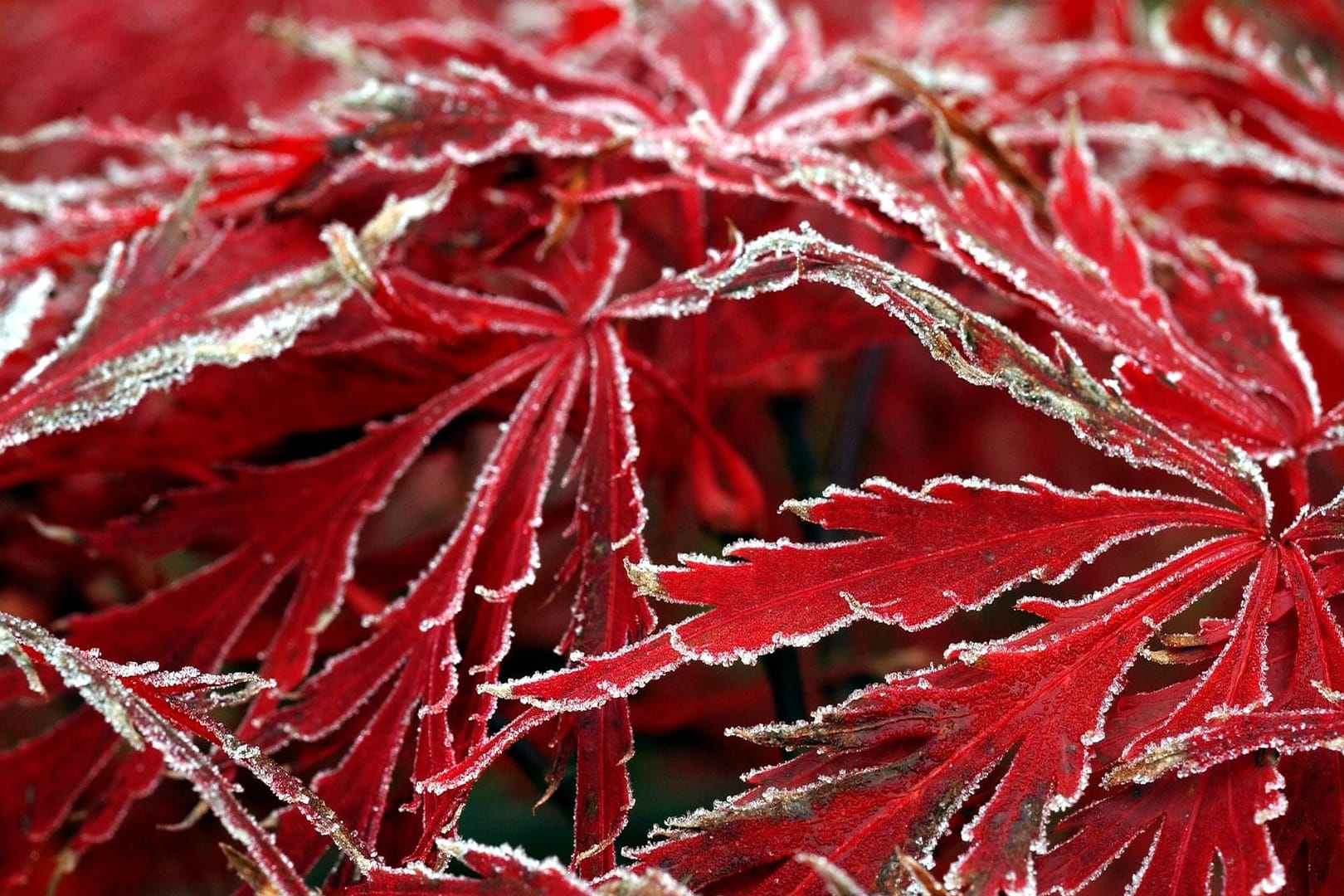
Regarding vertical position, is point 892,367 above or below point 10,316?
below

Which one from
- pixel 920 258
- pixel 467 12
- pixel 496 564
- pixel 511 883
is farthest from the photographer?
pixel 467 12

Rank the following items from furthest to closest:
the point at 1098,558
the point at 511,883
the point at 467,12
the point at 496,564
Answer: the point at 467,12, the point at 1098,558, the point at 496,564, the point at 511,883

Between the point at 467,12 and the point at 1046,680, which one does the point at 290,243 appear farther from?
the point at 467,12

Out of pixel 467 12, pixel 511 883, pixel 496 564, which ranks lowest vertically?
pixel 511 883

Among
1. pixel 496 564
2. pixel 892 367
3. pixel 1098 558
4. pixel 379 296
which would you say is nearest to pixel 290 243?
pixel 379 296

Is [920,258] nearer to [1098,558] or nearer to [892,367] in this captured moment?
[892,367]

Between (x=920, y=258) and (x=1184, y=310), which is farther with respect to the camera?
(x=920, y=258)
